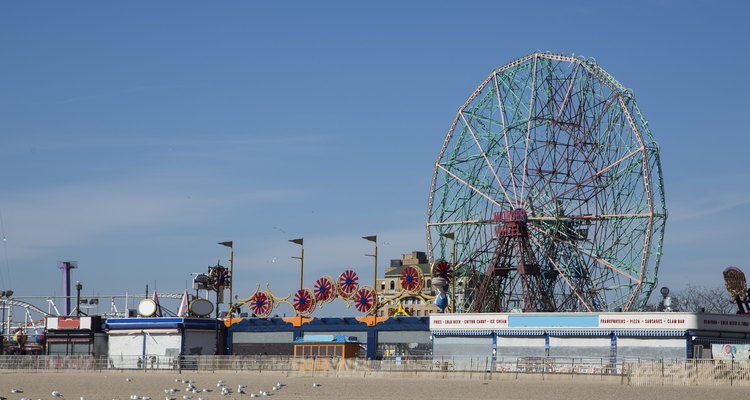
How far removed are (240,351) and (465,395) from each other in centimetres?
4511

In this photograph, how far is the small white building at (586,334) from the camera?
78.9 meters

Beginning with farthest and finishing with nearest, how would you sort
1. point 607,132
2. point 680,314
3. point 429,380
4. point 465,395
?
point 607,132
point 680,314
point 429,380
point 465,395

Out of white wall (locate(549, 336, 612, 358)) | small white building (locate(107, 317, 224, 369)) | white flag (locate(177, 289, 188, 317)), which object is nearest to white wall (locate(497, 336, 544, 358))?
white wall (locate(549, 336, 612, 358))

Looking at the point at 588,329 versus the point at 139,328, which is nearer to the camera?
the point at 588,329

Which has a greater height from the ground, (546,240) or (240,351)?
(546,240)

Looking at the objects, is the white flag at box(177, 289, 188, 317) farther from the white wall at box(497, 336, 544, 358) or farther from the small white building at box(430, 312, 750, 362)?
the white wall at box(497, 336, 544, 358)

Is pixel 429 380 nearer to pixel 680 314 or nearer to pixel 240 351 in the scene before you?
pixel 680 314

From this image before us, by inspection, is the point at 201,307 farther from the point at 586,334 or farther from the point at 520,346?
the point at 586,334

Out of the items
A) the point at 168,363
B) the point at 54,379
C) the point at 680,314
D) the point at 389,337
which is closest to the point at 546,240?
the point at 389,337

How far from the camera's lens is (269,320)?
3917 inches

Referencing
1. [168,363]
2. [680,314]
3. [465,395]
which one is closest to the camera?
[465,395]

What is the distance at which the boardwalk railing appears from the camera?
66562 millimetres

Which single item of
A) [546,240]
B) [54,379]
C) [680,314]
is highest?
[546,240]

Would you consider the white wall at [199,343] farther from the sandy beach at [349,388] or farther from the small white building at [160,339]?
the sandy beach at [349,388]
